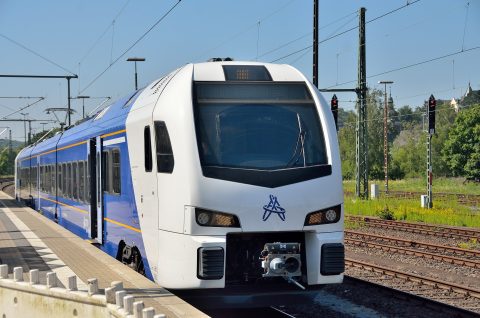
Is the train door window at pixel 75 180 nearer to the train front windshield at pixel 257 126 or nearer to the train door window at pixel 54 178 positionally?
the train door window at pixel 54 178

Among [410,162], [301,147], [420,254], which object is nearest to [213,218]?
[301,147]

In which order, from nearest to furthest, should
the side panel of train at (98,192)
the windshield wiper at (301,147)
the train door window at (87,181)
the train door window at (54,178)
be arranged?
the windshield wiper at (301,147) → the side panel of train at (98,192) → the train door window at (87,181) → the train door window at (54,178)

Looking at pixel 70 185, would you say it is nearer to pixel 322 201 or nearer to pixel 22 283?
pixel 22 283

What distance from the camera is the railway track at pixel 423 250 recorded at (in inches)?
583

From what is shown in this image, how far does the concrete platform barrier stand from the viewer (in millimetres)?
6655

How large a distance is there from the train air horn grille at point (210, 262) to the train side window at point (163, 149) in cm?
107

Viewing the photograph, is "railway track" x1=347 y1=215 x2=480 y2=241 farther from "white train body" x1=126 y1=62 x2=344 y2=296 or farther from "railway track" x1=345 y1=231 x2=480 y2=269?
"white train body" x1=126 y1=62 x2=344 y2=296

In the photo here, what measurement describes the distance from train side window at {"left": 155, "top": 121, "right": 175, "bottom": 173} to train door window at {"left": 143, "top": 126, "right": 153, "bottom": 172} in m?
0.30

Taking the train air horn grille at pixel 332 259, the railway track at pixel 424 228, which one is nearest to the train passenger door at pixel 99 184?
the train air horn grille at pixel 332 259

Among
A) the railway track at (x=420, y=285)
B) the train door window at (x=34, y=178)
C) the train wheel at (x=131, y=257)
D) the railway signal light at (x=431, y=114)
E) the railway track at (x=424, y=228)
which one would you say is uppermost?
the railway signal light at (x=431, y=114)

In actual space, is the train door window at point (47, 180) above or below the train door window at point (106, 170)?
below

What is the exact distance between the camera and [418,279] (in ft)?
40.1

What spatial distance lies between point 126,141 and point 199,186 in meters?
2.55

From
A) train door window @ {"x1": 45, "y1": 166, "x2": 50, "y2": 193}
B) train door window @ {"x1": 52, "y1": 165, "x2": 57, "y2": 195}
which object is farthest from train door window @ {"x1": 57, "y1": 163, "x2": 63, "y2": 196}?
train door window @ {"x1": 45, "y1": 166, "x2": 50, "y2": 193}
